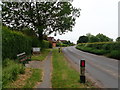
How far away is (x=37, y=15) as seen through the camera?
102 ft

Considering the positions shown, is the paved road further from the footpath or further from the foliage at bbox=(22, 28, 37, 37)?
the foliage at bbox=(22, 28, 37, 37)

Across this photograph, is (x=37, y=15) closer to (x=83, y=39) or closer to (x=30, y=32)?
(x=30, y=32)

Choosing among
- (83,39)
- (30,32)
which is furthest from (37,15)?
(83,39)

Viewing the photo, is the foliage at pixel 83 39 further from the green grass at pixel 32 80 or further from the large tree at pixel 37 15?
the green grass at pixel 32 80

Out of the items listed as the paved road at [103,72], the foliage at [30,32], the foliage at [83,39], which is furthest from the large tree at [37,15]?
the foliage at [83,39]

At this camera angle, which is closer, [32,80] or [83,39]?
[32,80]

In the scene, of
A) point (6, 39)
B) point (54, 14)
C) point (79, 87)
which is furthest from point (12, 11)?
point (79, 87)

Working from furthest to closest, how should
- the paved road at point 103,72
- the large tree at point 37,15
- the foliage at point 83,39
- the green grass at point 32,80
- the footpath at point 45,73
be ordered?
the foliage at point 83,39
the large tree at point 37,15
the paved road at point 103,72
the footpath at point 45,73
the green grass at point 32,80

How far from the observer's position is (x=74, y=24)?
1350 inches

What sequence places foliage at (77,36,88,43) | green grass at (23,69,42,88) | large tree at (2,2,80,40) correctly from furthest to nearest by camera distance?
foliage at (77,36,88,43)
large tree at (2,2,80,40)
green grass at (23,69,42,88)

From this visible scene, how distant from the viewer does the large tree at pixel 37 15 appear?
101ft

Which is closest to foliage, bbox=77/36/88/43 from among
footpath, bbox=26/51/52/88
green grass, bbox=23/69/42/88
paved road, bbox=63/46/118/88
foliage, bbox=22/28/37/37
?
foliage, bbox=22/28/37/37

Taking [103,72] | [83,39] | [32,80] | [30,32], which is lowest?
[103,72]

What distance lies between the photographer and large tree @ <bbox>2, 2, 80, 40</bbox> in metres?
30.9
